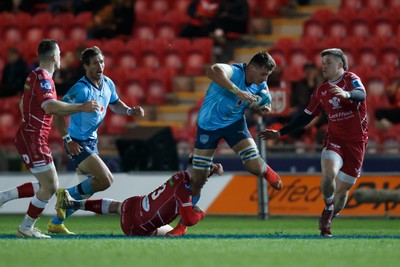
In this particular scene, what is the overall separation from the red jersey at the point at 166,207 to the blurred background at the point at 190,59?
562cm

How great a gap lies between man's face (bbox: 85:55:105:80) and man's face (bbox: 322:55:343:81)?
2548 mm

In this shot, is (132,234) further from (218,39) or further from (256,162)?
(218,39)

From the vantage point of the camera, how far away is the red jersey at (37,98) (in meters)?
12.3

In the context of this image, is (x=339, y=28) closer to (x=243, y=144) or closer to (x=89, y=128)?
(x=243, y=144)

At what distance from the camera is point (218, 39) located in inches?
899

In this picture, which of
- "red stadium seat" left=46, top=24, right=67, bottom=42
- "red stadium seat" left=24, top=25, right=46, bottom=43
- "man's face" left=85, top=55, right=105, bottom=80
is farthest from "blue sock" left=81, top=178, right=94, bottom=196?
"red stadium seat" left=24, top=25, right=46, bottom=43

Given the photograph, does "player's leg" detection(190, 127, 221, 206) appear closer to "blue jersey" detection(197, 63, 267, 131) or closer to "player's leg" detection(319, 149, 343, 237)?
"blue jersey" detection(197, 63, 267, 131)

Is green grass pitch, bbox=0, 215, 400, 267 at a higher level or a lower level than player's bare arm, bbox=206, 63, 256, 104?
lower

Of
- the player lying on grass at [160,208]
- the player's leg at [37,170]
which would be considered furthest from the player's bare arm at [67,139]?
the player lying on grass at [160,208]

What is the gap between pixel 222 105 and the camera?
1345 centimetres

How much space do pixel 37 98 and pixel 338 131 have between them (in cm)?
347

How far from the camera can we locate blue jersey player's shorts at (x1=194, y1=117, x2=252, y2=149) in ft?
44.3

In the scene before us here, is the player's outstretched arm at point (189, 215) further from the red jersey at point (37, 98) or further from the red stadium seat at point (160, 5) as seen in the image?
the red stadium seat at point (160, 5)

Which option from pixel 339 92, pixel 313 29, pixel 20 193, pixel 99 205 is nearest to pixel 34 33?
pixel 313 29
